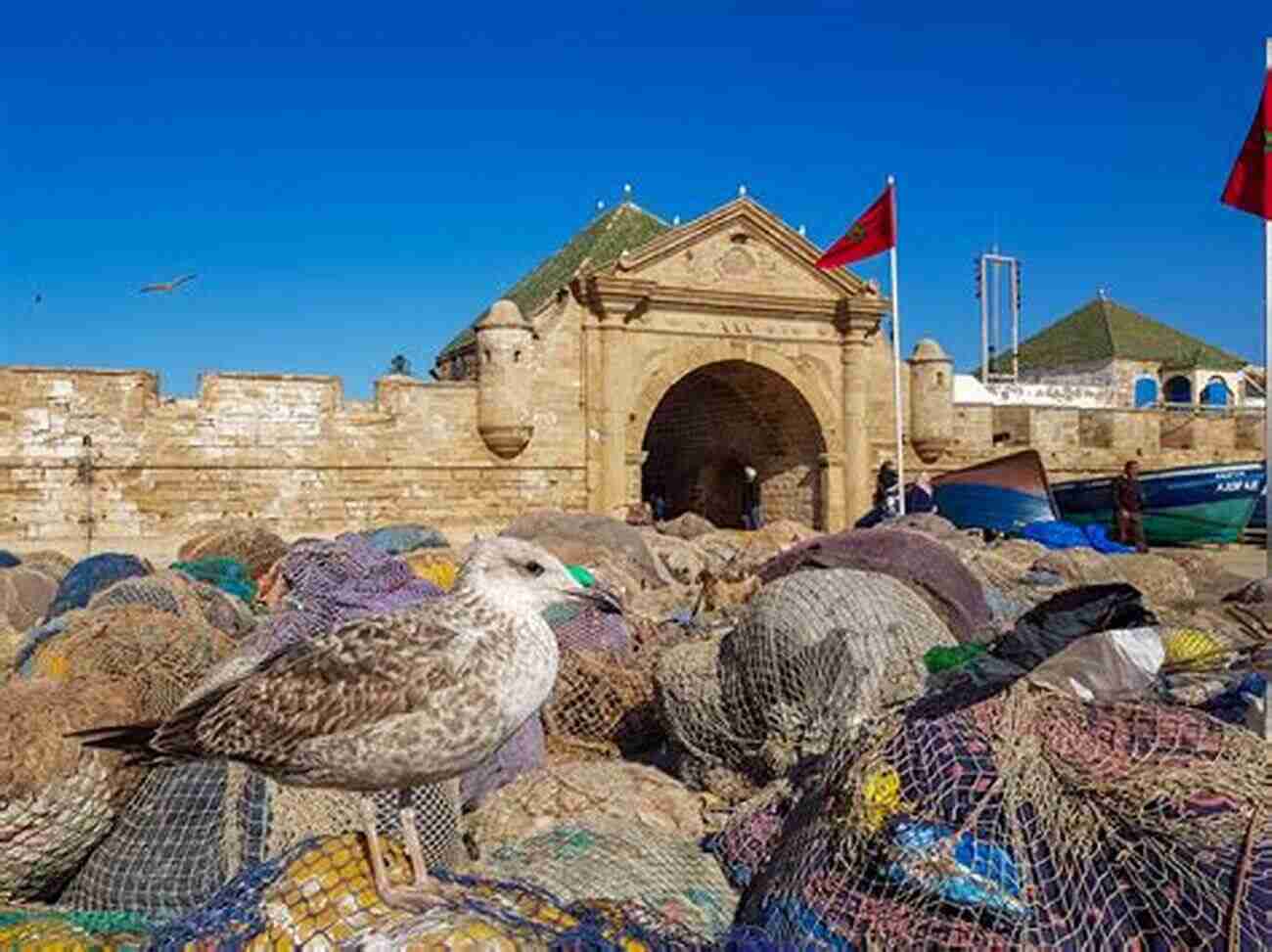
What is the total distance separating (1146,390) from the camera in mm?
37625

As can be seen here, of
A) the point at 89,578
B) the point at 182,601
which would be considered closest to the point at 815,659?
the point at 182,601

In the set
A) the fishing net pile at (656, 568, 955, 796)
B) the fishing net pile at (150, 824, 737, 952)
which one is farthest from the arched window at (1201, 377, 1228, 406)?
the fishing net pile at (150, 824, 737, 952)

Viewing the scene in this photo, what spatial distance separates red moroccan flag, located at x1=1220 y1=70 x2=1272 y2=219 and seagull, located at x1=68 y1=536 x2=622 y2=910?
6178 millimetres

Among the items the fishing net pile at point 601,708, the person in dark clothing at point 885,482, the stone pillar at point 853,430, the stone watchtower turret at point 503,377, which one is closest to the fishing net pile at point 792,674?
the fishing net pile at point 601,708

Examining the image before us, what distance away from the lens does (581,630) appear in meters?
6.73

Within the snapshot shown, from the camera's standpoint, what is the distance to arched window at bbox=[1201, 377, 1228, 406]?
37281 millimetres

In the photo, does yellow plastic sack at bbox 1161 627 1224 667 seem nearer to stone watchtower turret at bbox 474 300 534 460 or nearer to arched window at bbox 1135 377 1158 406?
stone watchtower turret at bbox 474 300 534 460

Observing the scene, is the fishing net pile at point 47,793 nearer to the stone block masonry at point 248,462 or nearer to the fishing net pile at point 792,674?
the fishing net pile at point 792,674

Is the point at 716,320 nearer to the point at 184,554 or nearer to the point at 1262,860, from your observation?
the point at 184,554

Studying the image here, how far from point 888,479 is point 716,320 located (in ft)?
13.7

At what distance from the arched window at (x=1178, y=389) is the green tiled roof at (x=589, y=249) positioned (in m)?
23.9

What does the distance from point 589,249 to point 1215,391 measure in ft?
86.4

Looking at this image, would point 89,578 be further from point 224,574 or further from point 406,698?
point 406,698

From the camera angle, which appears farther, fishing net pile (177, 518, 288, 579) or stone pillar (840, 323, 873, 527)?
stone pillar (840, 323, 873, 527)
